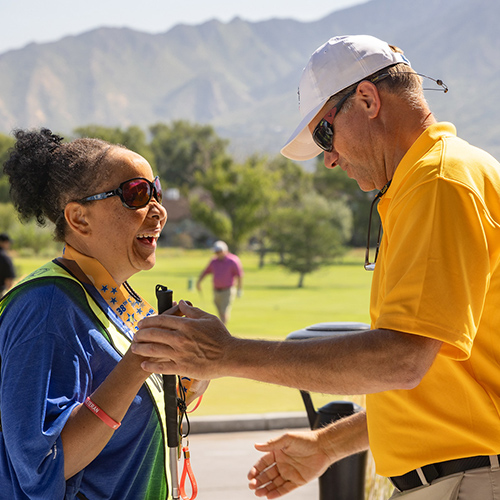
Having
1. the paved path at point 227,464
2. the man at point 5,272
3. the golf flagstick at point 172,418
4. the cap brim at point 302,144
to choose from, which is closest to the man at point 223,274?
the man at point 5,272

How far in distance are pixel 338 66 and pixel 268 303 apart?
32984 mm

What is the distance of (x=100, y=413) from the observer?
183cm

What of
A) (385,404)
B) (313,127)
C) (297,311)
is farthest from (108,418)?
(297,311)

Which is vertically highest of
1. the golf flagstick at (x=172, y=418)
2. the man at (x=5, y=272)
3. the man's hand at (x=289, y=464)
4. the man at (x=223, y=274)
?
the golf flagstick at (x=172, y=418)

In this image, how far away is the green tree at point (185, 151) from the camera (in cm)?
11838

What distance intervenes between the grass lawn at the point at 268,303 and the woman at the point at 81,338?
334 cm

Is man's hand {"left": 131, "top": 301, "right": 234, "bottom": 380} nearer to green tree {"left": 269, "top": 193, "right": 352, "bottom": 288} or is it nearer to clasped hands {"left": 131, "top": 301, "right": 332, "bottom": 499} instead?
clasped hands {"left": 131, "top": 301, "right": 332, "bottom": 499}

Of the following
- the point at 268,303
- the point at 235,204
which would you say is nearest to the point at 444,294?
the point at 268,303

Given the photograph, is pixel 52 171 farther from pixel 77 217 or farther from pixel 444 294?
pixel 444 294

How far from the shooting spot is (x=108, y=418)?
1.83 metres

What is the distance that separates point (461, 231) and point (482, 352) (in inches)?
16.4

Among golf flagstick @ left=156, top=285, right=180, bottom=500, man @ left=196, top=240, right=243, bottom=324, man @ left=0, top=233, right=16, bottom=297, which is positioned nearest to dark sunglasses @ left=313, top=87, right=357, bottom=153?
golf flagstick @ left=156, top=285, right=180, bottom=500

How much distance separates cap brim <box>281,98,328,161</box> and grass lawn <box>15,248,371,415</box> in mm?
3062

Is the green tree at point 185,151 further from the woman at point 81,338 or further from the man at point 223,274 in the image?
the woman at point 81,338
